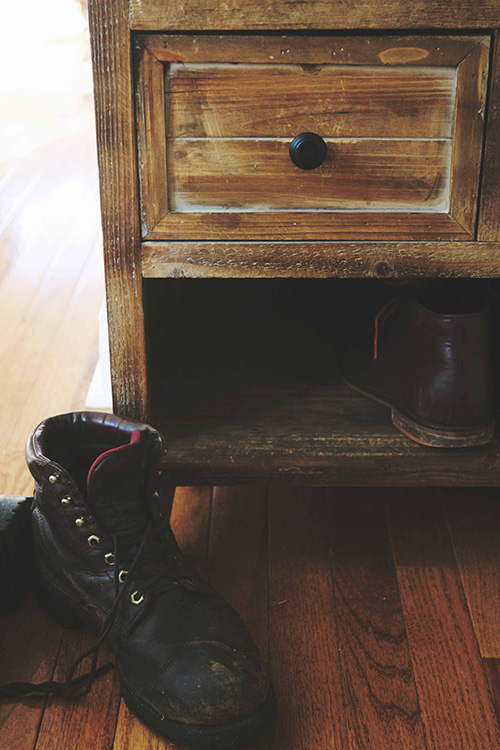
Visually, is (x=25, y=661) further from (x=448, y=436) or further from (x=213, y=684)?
(x=448, y=436)

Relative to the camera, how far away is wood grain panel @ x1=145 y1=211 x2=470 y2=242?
0.76m

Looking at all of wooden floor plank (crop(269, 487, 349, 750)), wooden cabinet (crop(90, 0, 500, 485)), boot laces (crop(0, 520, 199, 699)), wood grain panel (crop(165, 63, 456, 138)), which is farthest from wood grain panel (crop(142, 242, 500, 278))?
wooden floor plank (crop(269, 487, 349, 750))

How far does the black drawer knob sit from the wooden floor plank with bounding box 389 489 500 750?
49 cm

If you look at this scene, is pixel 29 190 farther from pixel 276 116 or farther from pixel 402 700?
pixel 402 700

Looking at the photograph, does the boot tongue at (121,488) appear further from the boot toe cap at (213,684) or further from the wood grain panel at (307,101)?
the wood grain panel at (307,101)

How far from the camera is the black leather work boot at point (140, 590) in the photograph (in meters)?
0.68

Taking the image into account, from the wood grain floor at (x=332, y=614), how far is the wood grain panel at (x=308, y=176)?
43cm

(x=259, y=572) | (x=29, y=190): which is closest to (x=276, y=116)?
(x=259, y=572)

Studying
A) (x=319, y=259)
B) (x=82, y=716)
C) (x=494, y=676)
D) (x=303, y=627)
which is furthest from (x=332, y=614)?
(x=319, y=259)

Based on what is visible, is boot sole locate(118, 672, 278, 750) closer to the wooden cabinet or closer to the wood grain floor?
the wood grain floor

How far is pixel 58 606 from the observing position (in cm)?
82

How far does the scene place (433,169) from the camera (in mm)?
747

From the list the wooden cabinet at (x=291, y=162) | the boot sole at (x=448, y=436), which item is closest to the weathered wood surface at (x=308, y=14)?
the wooden cabinet at (x=291, y=162)

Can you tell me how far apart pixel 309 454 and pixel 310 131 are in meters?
0.34
